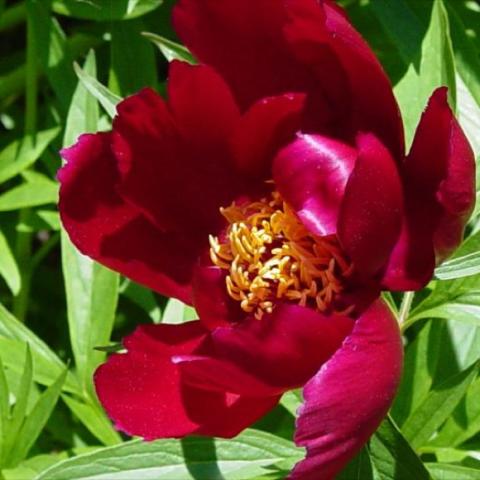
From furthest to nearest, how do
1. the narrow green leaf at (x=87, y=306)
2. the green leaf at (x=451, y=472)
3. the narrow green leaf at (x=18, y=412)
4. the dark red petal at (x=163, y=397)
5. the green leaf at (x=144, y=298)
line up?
the green leaf at (x=144, y=298), the narrow green leaf at (x=87, y=306), the narrow green leaf at (x=18, y=412), the green leaf at (x=451, y=472), the dark red petal at (x=163, y=397)

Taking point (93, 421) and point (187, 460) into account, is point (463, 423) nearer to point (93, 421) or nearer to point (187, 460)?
point (187, 460)

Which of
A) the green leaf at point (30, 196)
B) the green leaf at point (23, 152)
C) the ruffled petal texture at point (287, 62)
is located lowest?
the green leaf at point (30, 196)

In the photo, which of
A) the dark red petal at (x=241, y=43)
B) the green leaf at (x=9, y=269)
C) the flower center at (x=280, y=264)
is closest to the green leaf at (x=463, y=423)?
the flower center at (x=280, y=264)

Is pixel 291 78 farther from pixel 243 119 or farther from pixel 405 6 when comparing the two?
pixel 405 6

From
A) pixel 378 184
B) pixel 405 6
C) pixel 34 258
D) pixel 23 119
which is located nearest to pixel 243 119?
pixel 378 184

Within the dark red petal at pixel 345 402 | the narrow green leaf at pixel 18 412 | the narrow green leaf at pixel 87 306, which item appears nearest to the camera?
the dark red petal at pixel 345 402

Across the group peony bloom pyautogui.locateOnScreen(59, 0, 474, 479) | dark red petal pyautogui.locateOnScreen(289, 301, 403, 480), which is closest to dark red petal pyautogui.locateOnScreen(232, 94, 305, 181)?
peony bloom pyautogui.locateOnScreen(59, 0, 474, 479)

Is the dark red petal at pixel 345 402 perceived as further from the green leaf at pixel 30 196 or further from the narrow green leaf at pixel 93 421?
the green leaf at pixel 30 196
